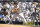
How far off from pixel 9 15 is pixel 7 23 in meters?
0.14

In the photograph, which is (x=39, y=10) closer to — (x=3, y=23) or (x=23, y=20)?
(x=23, y=20)

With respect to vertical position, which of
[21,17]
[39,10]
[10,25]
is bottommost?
[10,25]

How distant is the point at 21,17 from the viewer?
40.5 inches

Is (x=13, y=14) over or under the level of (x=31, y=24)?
over

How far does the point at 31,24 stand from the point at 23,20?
0.15 m

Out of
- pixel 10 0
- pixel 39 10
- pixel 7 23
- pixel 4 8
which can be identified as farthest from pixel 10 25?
pixel 39 10

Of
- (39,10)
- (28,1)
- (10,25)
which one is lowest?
(10,25)

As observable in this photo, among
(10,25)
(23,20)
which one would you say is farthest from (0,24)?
(23,20)

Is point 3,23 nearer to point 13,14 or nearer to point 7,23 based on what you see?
point 7,23

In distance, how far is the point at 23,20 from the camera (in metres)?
1.03

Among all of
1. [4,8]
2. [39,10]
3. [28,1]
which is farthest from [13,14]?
[39,10]

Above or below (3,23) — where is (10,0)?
above

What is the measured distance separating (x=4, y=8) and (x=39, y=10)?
58 centimetres

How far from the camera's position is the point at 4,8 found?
105 centimetres
